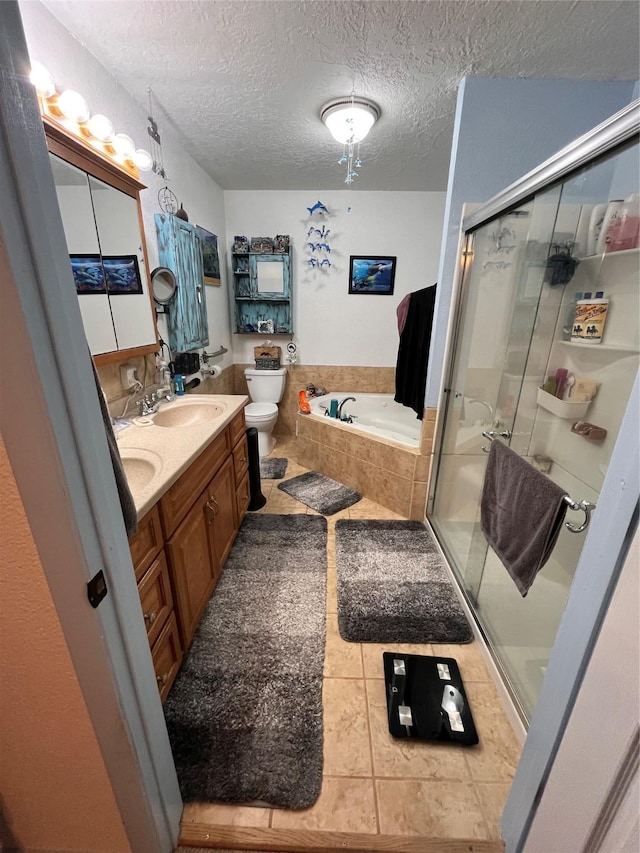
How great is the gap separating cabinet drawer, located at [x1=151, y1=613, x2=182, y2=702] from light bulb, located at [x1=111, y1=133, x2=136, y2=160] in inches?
80.0

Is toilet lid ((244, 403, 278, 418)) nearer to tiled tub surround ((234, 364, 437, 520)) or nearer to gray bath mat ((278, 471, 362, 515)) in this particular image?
tiled tub surround ((234, 364, 437, 520))

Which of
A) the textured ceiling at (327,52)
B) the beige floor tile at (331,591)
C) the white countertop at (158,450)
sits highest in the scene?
the textured ceiling at (327,52)

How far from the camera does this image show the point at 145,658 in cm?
73

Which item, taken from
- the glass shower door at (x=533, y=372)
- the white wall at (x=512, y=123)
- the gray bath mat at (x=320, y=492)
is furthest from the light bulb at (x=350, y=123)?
the gray bath mat at (x=320, y=492)

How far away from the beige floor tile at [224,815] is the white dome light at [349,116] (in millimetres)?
2899

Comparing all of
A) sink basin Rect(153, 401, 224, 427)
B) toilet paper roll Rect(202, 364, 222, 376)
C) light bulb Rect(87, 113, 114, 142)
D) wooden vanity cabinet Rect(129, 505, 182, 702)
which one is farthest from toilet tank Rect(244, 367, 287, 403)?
wooden vanity cabinet Rect(129, 505, 182, 702)

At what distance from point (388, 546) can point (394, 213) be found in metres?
2.85

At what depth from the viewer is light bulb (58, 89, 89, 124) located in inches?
48.9

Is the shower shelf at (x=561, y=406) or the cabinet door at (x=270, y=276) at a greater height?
the cabinet door at (x=270, y=276)

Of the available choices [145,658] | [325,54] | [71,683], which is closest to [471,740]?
[145,658]

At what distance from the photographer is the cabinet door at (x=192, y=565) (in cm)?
124

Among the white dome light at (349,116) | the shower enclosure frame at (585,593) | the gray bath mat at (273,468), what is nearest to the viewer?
the shower enclosure frame at (585,593)

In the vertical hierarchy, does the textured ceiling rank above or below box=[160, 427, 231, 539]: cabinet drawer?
above

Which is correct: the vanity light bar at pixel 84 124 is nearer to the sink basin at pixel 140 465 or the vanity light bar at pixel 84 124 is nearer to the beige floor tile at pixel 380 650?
the sink basin at pixel 140 465
